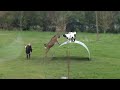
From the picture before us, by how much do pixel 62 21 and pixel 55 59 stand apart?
1.46 metres

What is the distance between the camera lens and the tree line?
25.7 feet

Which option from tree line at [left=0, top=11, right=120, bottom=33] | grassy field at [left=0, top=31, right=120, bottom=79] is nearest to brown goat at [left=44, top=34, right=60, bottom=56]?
grassy field at [left=0, top=31, right=120, bottom=79]

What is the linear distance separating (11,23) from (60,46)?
2.01 m

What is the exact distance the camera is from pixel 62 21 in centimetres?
848

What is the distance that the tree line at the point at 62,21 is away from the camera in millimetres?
7832

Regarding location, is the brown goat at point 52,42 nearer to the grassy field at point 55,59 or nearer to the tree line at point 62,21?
the grassy field at point 55,59

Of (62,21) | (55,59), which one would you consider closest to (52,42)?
(55,59)

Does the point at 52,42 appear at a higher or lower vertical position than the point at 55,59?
higher

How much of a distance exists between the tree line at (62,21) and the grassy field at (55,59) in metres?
0.17

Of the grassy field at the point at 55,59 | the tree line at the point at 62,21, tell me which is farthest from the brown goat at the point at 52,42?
the tree line at the point at 62,21

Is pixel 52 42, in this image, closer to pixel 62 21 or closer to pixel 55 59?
pixel 55 59
